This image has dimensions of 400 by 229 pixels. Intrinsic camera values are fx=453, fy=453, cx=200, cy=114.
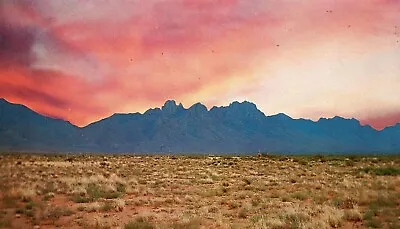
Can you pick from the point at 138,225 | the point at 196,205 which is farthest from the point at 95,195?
the point at 138,225

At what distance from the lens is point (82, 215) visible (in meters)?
14.2

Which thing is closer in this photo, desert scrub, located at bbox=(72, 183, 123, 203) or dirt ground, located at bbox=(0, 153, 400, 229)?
dirt ground, located at bbox=(0, 153, 400, 229)

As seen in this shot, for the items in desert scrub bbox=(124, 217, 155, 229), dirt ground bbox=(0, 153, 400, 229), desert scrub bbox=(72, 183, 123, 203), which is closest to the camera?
desert scrub bbox=(124, 217, 155, 229)

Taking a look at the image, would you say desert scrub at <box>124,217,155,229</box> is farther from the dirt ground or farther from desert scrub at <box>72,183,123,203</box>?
desert scrub at <box>72,183,123,203</box>

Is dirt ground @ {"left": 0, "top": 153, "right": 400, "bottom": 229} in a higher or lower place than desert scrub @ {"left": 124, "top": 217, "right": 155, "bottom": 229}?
higher

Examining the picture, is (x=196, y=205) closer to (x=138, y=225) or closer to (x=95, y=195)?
(x=138, y=225)

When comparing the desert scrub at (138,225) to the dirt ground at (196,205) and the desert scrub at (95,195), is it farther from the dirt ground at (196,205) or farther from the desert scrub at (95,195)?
the desert scrub at (95,195)

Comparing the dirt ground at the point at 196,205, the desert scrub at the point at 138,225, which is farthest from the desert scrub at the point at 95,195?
the desert scrub at the point at 138,225

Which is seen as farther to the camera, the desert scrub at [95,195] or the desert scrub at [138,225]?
the desert scrub at [95,195]

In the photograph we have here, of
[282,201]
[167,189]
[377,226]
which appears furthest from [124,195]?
[377,226]

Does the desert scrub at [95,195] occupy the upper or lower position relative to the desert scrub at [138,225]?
upper

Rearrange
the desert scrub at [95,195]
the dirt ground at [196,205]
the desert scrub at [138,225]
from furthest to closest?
the desert scrub at [95,195] < the dirt ground at [196,205] < the desert scrub at [138,225]

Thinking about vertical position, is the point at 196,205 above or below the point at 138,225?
above

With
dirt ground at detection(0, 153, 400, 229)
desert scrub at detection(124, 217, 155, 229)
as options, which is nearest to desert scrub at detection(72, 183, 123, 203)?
dirt ground at detection(0, 153, 400, 229)
